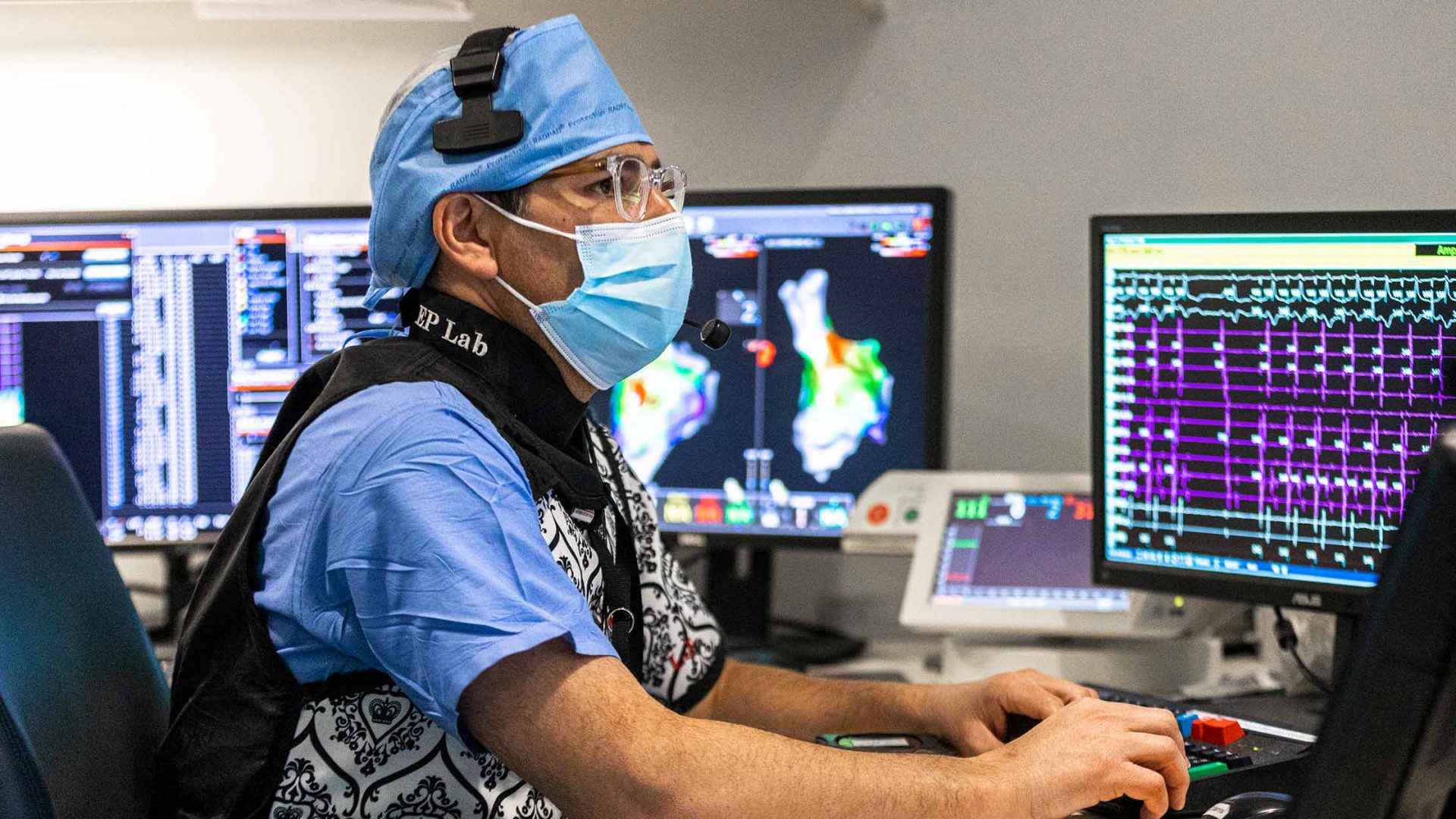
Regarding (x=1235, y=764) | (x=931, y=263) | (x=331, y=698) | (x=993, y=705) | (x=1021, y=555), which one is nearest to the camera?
(x=331, y=698)

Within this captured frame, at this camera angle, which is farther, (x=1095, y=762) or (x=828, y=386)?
(x=828, y=386)

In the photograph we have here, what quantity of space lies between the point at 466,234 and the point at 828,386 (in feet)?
2.45

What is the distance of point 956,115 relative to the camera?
6.18ft

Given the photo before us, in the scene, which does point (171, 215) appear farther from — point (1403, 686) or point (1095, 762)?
point (1403, 686)

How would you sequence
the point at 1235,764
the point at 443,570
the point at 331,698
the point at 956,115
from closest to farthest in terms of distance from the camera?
the point at 443,570 < the point at 331,698 < the point at 1235,764 < the point at 956,115

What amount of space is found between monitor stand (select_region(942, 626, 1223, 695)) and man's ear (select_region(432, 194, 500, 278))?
31.3 inches

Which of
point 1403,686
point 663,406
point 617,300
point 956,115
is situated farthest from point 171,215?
point 1403,686

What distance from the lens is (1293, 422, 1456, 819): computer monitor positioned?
61 cm

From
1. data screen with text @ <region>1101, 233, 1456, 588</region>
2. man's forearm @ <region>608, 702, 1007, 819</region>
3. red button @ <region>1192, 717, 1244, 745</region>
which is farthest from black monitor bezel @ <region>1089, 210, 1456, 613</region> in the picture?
man's forearm @ <region>608, 702, 1007, 819</region>

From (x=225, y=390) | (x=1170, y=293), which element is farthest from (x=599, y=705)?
(x=225, y=390)

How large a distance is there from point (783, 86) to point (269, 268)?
772 mm

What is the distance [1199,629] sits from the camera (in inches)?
61.1

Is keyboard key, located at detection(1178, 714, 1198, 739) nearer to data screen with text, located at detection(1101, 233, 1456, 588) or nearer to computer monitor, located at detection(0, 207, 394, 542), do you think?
data screen with text, located at detection(1101, 233, 1456, 588)

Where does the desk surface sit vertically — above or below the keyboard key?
below
